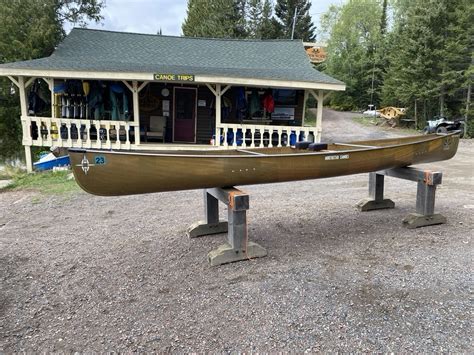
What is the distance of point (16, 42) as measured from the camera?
17312 millimetres

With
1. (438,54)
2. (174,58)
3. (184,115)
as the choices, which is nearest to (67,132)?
Answer: (184,115)

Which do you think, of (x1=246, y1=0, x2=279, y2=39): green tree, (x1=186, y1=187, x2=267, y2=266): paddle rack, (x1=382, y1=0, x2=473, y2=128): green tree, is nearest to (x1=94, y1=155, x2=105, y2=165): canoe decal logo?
(x1=186, y1=187, x2=267, y2=266): paddle rack

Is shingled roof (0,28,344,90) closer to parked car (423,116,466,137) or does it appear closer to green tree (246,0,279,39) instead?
parked car (423,116,466,137)

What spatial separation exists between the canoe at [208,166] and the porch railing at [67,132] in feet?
23.3

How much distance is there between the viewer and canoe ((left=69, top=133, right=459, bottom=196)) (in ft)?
11.1

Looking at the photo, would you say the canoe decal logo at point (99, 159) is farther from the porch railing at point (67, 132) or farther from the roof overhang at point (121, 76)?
the porch railing at point (67, 132)

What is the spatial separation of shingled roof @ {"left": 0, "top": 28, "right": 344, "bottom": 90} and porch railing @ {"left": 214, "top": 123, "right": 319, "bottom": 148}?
1.54m

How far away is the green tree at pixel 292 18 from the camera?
36719 mm

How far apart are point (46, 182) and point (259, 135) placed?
6.70m

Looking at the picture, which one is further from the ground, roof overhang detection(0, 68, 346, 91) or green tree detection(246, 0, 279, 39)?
green tree detection(246, 0, 279, 39)

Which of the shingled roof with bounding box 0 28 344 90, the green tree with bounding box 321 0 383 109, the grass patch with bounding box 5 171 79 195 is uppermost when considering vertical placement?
the green tree with bounding box 321 0 383 109

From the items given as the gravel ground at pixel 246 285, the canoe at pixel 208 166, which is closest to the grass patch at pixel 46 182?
the gravel ground at pixel 246 285

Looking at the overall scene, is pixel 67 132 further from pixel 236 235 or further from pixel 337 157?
pixel 337 157

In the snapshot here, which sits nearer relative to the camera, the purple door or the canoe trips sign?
the canoe trips sign
